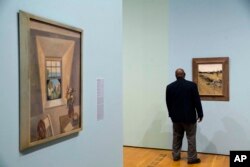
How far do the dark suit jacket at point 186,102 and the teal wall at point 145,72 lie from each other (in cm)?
100

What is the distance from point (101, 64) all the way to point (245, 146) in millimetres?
3562

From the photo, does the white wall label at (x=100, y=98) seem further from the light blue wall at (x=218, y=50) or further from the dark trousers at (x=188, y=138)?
the light blue wall at (x=218, y=50)

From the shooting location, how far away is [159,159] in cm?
505

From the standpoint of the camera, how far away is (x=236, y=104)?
5172 mm

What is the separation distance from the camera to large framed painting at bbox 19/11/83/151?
170 centimetres

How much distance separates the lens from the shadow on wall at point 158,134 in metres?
5.66

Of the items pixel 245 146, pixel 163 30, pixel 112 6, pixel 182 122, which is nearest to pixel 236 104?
pixel 245 146

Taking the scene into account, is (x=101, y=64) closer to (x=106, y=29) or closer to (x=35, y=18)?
(x=106, y=29)

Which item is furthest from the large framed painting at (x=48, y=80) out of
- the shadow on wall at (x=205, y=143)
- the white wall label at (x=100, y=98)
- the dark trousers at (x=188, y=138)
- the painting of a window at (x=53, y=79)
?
the shadow on wall at (x=205, y=143)

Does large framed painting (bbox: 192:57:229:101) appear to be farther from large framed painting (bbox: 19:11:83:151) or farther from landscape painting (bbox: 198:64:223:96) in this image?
large framed painting (bbox: 19:11:83:151)

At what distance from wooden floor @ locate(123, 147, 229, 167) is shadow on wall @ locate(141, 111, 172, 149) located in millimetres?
150

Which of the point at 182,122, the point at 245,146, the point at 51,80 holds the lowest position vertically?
the point at 245,146

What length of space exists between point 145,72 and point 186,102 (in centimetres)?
141

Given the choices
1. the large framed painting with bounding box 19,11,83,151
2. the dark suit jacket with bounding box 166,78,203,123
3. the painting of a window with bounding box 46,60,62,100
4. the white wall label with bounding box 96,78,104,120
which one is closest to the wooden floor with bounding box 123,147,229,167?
the dark suit jacket with bounding box 166,78,203,123
